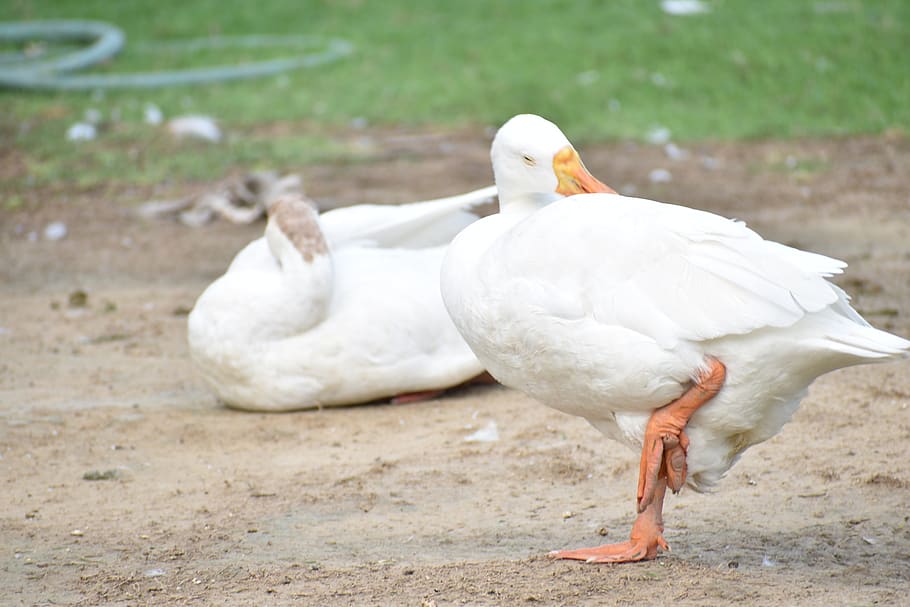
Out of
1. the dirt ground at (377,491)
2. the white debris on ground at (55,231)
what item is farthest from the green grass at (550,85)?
A: the dirt ground at (377,491)

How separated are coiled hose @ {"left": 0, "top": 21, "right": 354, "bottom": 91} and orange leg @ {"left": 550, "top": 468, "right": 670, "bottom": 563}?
9753mm

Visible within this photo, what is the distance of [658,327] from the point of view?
123 inches

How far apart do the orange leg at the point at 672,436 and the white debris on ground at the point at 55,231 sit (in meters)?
5.85

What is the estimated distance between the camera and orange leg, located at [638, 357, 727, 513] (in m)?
3.12

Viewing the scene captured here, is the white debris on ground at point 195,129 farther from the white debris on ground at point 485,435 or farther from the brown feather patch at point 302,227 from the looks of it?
the white debris on ground at point 485,435

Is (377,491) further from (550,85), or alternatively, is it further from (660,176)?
(550,85)

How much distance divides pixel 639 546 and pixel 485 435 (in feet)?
4.75

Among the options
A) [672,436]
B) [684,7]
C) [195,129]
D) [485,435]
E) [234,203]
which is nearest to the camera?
[672,436]

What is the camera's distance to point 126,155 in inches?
387

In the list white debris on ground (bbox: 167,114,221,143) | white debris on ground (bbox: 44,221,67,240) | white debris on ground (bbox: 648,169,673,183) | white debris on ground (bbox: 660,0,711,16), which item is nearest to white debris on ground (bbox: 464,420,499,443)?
Answer: white debris on ground (bbox: 648,169,673,183)

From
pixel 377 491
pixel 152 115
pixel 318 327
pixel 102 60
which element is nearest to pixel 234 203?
pixel 152 115

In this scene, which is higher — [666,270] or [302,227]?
[666,270]

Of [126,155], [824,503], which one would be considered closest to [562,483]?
[824,503]

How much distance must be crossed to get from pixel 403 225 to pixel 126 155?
200 inches
